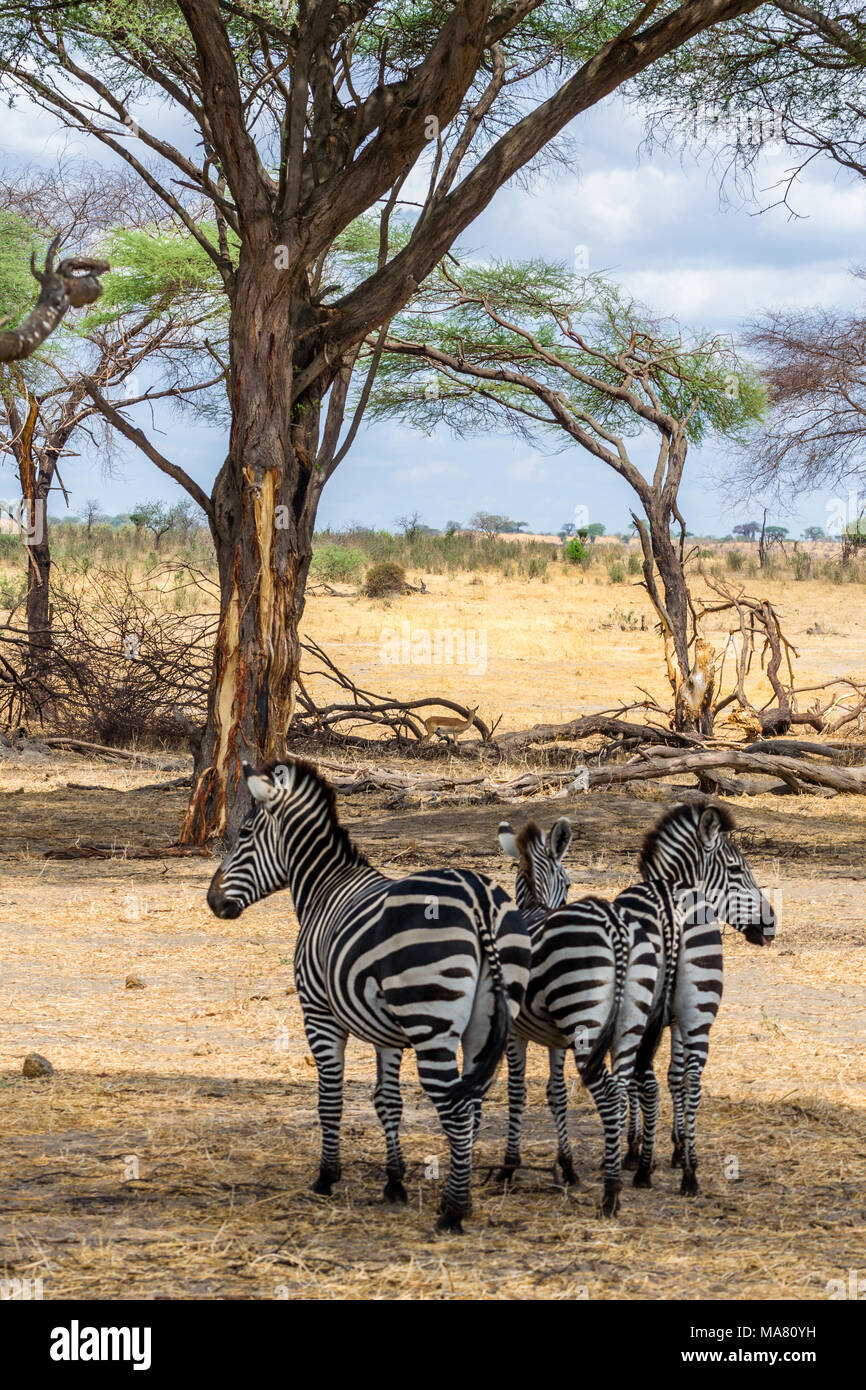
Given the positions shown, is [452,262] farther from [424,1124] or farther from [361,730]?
[424,1124]

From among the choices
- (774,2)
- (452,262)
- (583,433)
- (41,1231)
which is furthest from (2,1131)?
(452,262)

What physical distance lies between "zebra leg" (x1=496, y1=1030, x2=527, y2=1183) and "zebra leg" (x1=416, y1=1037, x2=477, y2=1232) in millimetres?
549

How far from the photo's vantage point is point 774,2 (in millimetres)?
11570

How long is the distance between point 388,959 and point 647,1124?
4.15 feet

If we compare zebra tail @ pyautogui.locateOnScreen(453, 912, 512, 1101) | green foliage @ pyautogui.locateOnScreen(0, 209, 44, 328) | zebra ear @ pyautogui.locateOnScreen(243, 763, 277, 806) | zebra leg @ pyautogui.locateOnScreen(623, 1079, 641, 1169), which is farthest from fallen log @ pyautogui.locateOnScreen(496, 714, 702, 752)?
zebra tail @ pyautogui.locateOnScreen(453, 912, 512, 1101)

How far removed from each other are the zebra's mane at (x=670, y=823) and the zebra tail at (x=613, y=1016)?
51cm

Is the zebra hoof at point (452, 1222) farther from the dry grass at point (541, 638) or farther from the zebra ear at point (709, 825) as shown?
the dry grass at point (541, 638)

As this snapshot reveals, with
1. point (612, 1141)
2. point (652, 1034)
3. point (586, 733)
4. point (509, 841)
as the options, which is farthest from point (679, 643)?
point (612, 1141)

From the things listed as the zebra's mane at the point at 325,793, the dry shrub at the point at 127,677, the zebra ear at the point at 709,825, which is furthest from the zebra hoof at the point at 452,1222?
the dry shrub at the point at 127,677

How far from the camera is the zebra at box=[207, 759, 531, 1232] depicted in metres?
3.84

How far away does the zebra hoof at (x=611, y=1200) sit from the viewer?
412 cm

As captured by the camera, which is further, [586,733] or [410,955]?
[586,733]

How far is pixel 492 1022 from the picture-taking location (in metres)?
3.99

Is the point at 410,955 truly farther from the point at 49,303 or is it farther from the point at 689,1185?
the point at 49,303
